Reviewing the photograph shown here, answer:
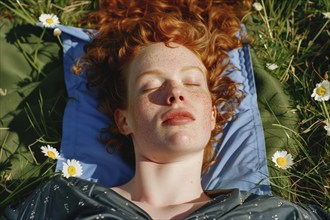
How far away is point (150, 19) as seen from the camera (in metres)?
3.54

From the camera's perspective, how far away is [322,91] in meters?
3.47

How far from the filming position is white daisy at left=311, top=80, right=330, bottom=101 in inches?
136

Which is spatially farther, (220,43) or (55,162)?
(220,43)

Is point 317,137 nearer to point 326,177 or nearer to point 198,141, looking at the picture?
point 326,177

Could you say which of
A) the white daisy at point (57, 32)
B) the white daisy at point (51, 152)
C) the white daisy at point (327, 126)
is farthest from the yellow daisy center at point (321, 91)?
the white daisy at point (57, 32)

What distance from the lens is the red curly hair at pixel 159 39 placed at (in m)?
3.43

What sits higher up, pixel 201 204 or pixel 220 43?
pixel 220 43

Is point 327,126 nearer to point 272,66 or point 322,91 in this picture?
point 322,91

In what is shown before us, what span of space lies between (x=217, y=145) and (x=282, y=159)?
0.40 m

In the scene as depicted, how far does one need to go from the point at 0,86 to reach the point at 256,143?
5.46ft

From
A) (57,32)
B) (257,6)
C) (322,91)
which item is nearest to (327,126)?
(322,91)

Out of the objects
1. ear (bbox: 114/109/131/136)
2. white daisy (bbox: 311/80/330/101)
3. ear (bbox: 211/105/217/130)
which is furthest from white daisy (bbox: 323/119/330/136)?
ear (bbox: 114/109/131/136)

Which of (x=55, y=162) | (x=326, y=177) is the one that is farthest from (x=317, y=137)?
(x=55, y=162)

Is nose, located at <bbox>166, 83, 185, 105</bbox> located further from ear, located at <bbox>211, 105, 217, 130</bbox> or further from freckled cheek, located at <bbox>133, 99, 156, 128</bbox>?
ear, located at <bbox>211, 105, 217, 130</bbox>
